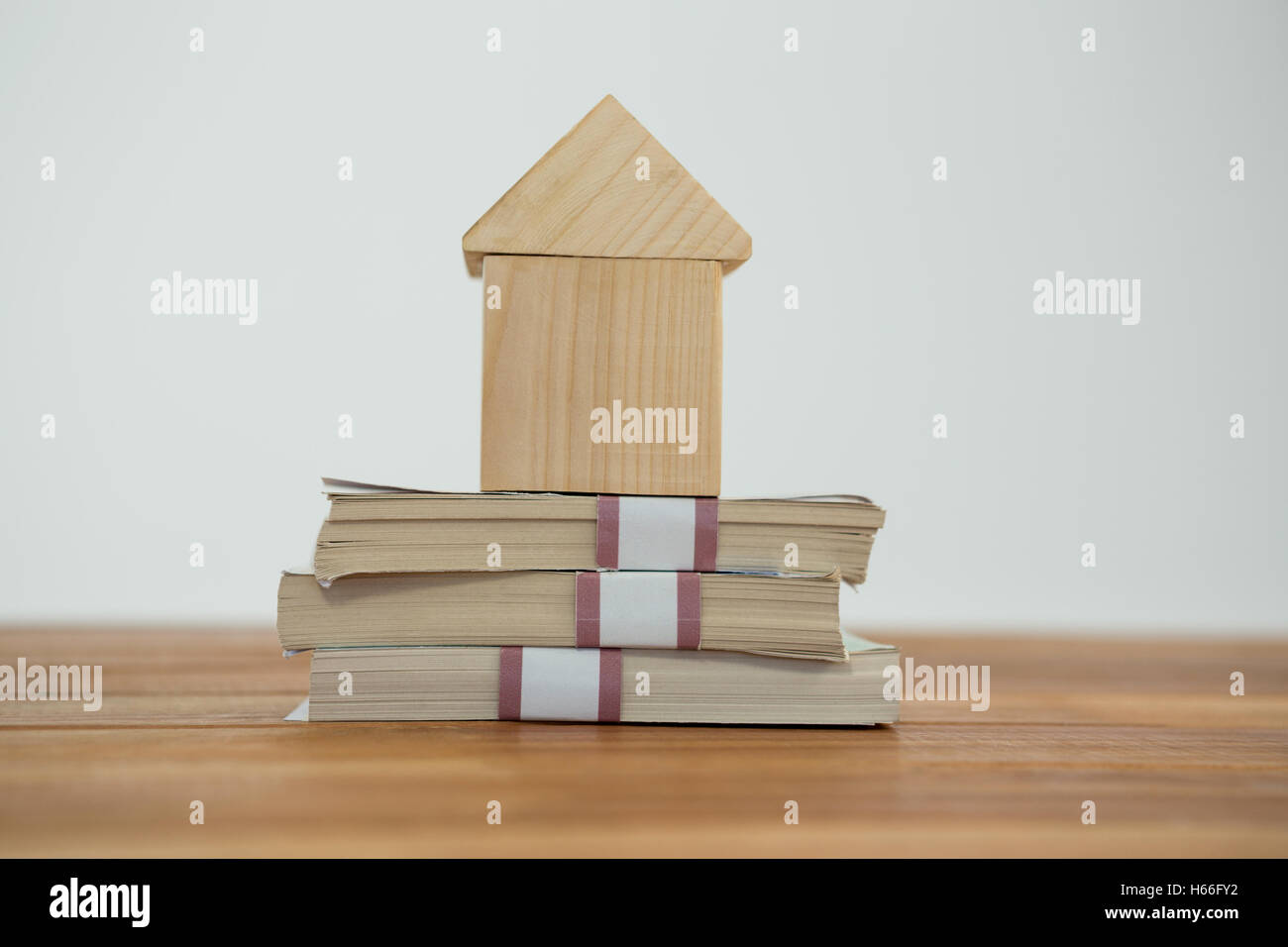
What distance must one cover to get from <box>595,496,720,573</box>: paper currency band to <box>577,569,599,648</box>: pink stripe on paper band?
20 millimetres

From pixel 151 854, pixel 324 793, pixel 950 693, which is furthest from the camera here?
pixel 950 693

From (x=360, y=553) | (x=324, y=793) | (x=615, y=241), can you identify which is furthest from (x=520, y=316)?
(x=324, y=793)

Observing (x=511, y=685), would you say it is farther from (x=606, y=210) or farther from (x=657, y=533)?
(x=606, y=210)

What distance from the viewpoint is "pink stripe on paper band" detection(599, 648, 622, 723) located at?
85 centimetres

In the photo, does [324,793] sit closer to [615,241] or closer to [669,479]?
[669,479]

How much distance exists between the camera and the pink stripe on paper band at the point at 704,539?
869 millimetres

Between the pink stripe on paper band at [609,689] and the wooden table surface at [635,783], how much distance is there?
3 centimetres

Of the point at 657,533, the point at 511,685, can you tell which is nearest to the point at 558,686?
the point at 511,685

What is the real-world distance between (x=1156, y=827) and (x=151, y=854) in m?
0.54

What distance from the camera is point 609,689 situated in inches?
33.6

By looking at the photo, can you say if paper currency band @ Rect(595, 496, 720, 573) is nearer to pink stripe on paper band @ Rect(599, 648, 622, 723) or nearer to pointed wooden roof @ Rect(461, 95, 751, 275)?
pink stripe on paper band @ Rect(599, 648, 622, 723)

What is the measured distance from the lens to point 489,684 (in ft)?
2.82

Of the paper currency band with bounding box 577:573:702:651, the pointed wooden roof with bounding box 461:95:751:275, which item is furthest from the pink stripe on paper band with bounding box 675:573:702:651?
the pointed wooden roof with bounding box 461:95:751:275

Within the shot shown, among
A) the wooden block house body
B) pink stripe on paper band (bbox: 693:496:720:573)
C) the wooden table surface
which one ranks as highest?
the wooden block house body
